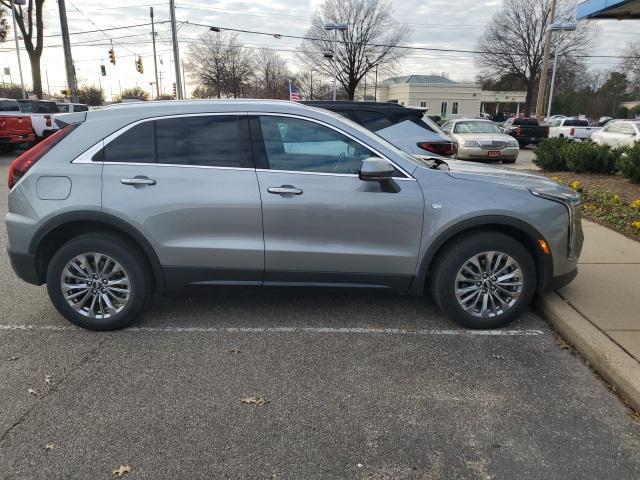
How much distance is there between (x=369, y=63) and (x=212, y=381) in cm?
5301

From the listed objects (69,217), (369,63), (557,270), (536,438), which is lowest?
(536,438)

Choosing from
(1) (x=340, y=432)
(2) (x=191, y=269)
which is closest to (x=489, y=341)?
(1) (x=340, y=432)

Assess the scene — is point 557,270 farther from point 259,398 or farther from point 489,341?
point 259,398

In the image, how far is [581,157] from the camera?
38.9 feet

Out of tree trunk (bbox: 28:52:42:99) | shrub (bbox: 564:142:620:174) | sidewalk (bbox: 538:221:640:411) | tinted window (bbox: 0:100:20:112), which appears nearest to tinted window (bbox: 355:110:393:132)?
sidewalk (bbox: 538:221:640:411)

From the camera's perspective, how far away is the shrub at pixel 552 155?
12672 mm

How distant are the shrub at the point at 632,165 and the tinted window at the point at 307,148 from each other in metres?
7.87

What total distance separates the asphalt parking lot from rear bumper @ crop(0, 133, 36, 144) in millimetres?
15422

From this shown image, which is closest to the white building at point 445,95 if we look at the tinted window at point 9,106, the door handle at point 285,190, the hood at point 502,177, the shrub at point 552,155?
the tinted window at point 9,106

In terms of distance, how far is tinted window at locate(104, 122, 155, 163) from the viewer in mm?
4090

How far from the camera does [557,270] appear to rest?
13.9 ft

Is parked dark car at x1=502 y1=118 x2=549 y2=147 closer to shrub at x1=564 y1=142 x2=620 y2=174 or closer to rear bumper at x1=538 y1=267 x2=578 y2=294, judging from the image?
shrub at x1=564 y1=142 x2=620 y2=174

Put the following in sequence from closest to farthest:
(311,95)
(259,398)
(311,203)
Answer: (259,398) → (311,203) → (311,95)

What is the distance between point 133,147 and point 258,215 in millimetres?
1142
